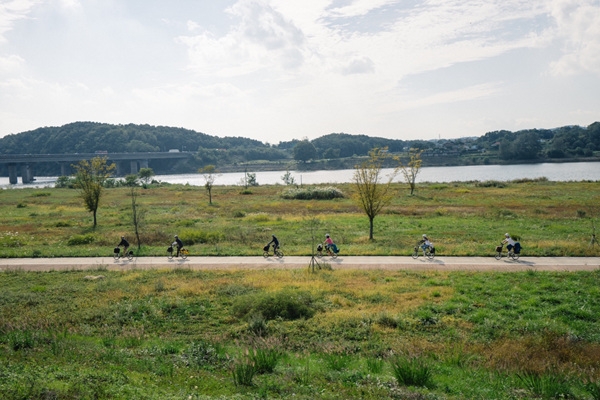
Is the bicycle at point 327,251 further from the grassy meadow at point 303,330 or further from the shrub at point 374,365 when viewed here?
the shrub at point 374,365

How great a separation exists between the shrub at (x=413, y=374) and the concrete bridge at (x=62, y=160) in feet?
502

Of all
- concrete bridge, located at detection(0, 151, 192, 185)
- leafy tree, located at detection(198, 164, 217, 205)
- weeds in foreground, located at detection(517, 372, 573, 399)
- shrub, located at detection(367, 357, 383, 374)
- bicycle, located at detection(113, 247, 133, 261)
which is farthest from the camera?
concrete bridge, located at detection(0, 151, 192, 185)

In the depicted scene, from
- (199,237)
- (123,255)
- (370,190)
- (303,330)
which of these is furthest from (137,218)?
(303,330)

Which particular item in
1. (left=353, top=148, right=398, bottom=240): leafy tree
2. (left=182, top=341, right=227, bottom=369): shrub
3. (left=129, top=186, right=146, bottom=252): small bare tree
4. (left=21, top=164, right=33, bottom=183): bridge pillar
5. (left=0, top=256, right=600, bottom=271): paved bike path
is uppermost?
(left=21, top=164, right=33, bottom=183): bridge pillar

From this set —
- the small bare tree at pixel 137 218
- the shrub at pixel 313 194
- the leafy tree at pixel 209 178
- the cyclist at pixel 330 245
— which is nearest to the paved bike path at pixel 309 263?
the cyclist at pixel 330 245

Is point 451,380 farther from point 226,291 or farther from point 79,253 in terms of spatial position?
point 79,253

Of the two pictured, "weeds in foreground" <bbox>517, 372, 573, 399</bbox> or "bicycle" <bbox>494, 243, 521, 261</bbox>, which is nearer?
"weeds in foreground" <bbox>517, 372, 573, 399</bbox>

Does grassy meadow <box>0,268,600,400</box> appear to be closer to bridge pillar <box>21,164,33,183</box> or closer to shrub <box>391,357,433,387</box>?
shrub <box>391,357,433,387</box>

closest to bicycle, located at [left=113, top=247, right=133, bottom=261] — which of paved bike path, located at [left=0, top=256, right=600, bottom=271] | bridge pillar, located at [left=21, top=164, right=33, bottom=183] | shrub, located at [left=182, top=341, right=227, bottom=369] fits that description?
paved bike path, located at [left=0, top=256, right=600, bottom=271]

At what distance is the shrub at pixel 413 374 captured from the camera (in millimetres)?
10143

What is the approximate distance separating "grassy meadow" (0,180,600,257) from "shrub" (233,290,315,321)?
1056cm

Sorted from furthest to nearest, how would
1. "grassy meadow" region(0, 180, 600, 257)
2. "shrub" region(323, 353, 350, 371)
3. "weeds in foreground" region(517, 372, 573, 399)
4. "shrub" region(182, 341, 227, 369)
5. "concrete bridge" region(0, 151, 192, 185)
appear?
"concrete bridge" region(0, 151, 192, 185) < "grassy meadow" region(0, 180, 600, 257) < "shrub" region(182, 341, 227, 369) < "shrub" region(323, 353, 350, 371) < "weeds in foreground" region(517, 372, 573, 399)

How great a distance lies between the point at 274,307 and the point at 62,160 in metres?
165

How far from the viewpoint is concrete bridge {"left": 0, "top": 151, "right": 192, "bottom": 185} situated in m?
151
